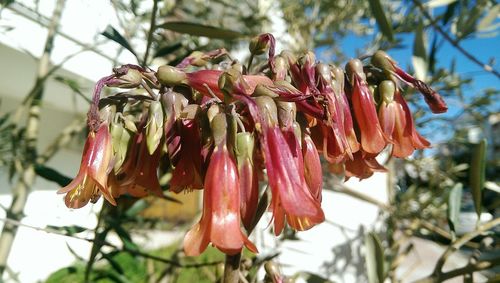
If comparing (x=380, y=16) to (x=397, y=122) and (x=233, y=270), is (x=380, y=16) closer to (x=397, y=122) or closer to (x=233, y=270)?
(x=397, y=122)

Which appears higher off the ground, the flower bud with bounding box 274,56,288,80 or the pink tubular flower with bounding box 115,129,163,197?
the flower bud with bounding box 274,56,288,80

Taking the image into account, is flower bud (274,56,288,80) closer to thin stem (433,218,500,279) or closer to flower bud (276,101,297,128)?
flower bud (276,101,297,128)

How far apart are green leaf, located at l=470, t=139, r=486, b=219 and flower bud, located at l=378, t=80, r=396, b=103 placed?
0.95 ft

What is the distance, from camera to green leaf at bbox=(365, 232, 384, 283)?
0.75 metres

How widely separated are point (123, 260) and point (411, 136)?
2494 mm

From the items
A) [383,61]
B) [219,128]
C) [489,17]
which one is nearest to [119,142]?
[219,128]

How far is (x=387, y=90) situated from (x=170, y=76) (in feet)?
1.00

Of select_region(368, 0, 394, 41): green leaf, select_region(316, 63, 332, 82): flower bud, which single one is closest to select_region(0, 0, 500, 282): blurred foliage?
select_region(368, 0, 394, 41): green leaf

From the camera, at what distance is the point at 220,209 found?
1.39 feet

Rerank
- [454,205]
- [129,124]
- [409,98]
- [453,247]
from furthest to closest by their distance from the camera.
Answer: [409,98]
[454,205]
[453,247]
[129,124]

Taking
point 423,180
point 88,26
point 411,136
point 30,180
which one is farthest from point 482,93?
point 88,26

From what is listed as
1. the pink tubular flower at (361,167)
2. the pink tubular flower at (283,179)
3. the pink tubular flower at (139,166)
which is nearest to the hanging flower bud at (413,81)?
the pink tubular flower at (361,167)

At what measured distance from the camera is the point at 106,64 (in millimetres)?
2281

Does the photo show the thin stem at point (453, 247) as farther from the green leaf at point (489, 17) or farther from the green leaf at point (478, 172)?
the green leaf at point (489, 17)
